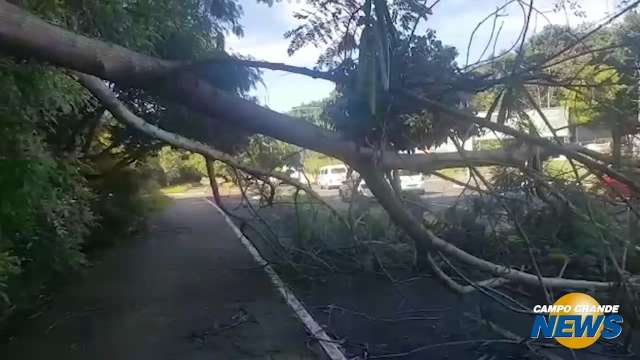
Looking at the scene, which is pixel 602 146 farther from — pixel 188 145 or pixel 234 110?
pixel 188 145

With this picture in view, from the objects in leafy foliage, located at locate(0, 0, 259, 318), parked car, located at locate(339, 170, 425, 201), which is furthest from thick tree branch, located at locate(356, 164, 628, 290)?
parked car, located at locate(339, 170, 425, 201)

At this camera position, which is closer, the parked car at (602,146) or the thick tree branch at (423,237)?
the thick tree branch at (423,237)

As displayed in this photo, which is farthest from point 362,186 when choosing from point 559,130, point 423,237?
point 559,130

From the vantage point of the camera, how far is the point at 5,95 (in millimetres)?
5055

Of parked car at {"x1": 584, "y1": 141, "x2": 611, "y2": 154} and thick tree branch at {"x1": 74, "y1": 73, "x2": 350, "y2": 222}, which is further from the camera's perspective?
thick tree branch at {"x1": 74, "y1": 73, "x2": 350, "y2": 222}

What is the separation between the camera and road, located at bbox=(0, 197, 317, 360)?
675 centimetres

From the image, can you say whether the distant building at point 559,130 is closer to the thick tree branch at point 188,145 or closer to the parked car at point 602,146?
the parked car at point 602,146

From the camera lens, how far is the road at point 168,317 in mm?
6750

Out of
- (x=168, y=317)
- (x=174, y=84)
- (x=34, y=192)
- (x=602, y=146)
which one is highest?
(x=174, y=84)

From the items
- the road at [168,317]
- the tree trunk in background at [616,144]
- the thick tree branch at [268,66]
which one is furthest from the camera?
the road at [168,317]

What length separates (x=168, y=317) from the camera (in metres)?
8.27

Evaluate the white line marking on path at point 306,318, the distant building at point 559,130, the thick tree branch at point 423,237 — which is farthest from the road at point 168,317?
the distant building at point 559,130

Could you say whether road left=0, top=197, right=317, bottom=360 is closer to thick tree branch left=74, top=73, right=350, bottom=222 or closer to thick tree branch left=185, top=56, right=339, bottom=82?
thick tree branch left=74, top=73, right=350, bottom=222

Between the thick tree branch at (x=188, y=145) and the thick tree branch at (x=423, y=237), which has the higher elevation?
the thick tree branch at (x=188, y=145)
